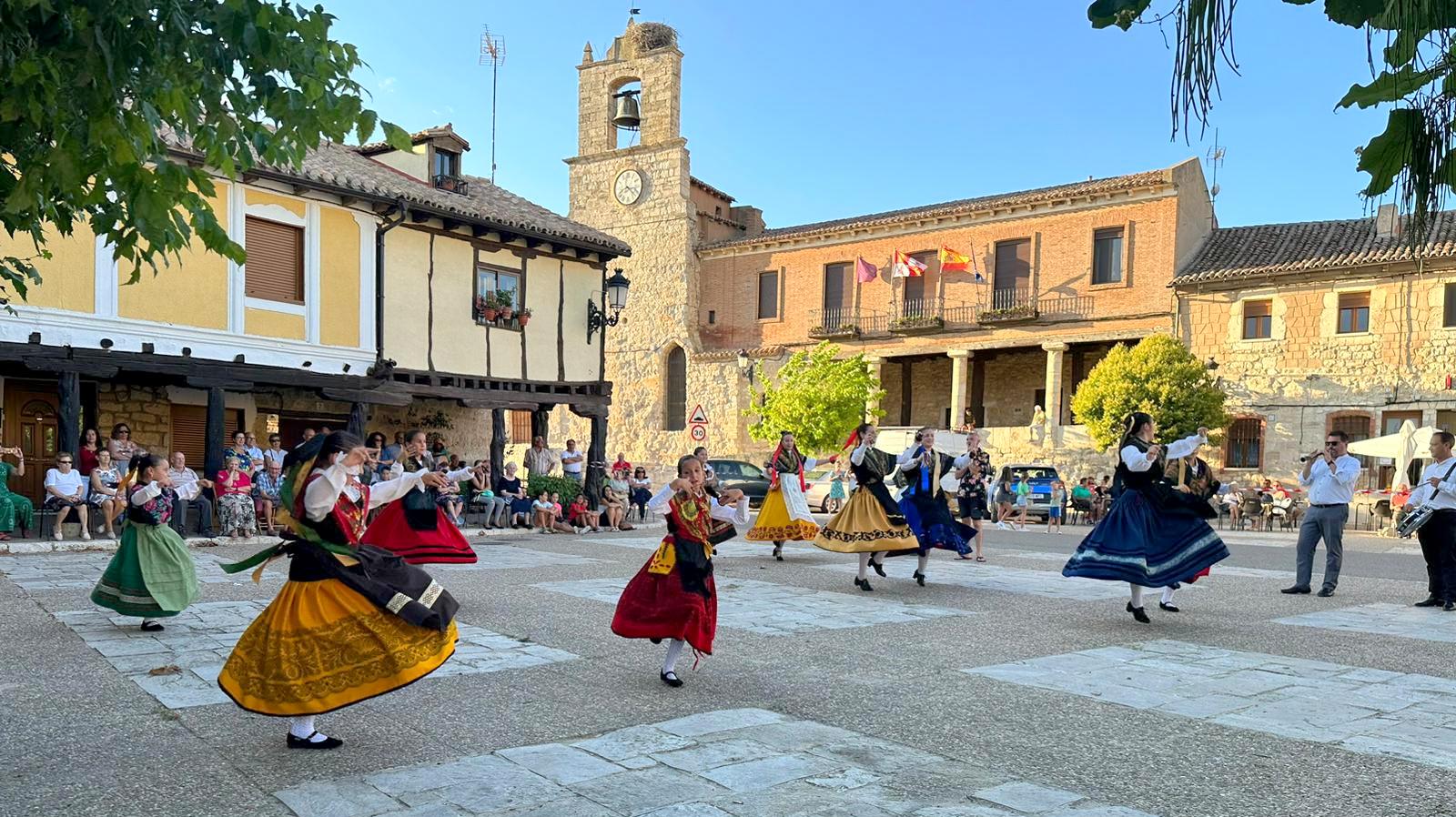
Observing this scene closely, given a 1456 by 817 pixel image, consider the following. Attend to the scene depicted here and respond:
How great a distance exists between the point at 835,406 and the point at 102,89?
30550mm

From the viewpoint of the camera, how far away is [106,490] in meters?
14.5

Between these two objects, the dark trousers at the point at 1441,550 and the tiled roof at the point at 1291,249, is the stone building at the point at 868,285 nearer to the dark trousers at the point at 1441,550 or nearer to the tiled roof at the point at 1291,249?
the tiled roof at the point at 1291,249

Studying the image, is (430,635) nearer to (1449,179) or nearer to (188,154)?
(1449,179)

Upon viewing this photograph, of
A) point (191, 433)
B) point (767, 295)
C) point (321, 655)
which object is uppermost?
point (767, 295)

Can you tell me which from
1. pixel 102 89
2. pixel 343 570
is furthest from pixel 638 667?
pixel 102 89

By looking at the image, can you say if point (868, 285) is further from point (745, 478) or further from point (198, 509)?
point (198, 509)

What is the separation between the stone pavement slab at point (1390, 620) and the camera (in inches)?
346

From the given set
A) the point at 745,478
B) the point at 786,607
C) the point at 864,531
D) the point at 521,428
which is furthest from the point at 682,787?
the point at 521,428

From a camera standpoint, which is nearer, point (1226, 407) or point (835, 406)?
point (1226, 407)

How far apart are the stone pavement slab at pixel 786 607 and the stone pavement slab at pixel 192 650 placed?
6.43 ft

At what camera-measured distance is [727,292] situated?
40125 mm

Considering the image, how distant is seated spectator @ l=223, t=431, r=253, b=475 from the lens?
1572 centimetres

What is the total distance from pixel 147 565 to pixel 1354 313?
30339 millimetres

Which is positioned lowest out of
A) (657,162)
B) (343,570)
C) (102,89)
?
(343,570)
